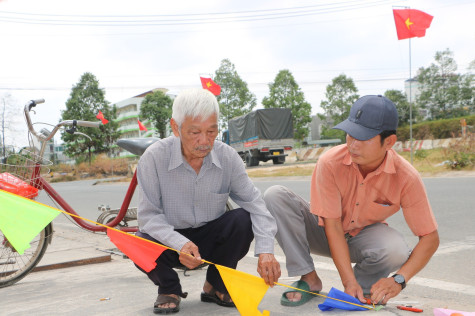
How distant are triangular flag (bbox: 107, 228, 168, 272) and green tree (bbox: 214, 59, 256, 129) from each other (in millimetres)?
47030

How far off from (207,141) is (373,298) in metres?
1.26

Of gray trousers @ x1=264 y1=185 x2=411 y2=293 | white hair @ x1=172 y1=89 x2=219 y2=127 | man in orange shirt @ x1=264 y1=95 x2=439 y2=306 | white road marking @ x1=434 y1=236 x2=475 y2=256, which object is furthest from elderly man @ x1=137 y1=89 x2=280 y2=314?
white road marking @ x1=434 y1=236 x2=475 y2=256

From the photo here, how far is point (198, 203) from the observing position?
2.78 meters

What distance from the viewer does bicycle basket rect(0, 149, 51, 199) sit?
3.65m

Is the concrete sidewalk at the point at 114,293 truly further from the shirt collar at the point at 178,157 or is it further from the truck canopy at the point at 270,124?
the truck canopy at the point at 270,124

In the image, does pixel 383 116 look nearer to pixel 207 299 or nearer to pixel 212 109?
pixel 212 109

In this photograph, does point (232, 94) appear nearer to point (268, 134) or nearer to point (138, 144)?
point (268, 134)

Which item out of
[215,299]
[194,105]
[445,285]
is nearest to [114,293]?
[215,299]

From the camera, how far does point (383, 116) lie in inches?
95.6

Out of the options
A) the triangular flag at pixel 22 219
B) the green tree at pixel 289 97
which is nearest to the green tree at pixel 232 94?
the green tree at pixel 289 97

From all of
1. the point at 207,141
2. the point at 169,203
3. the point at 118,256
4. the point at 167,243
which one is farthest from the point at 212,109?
the point at 118,256

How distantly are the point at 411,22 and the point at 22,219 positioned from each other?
42.9 feet

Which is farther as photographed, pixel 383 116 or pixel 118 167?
pixel 118 167

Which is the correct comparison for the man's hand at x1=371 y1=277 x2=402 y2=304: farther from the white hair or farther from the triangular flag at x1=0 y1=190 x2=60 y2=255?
the triangular flag at x1=0 y1=190 x2=60 y2=255
